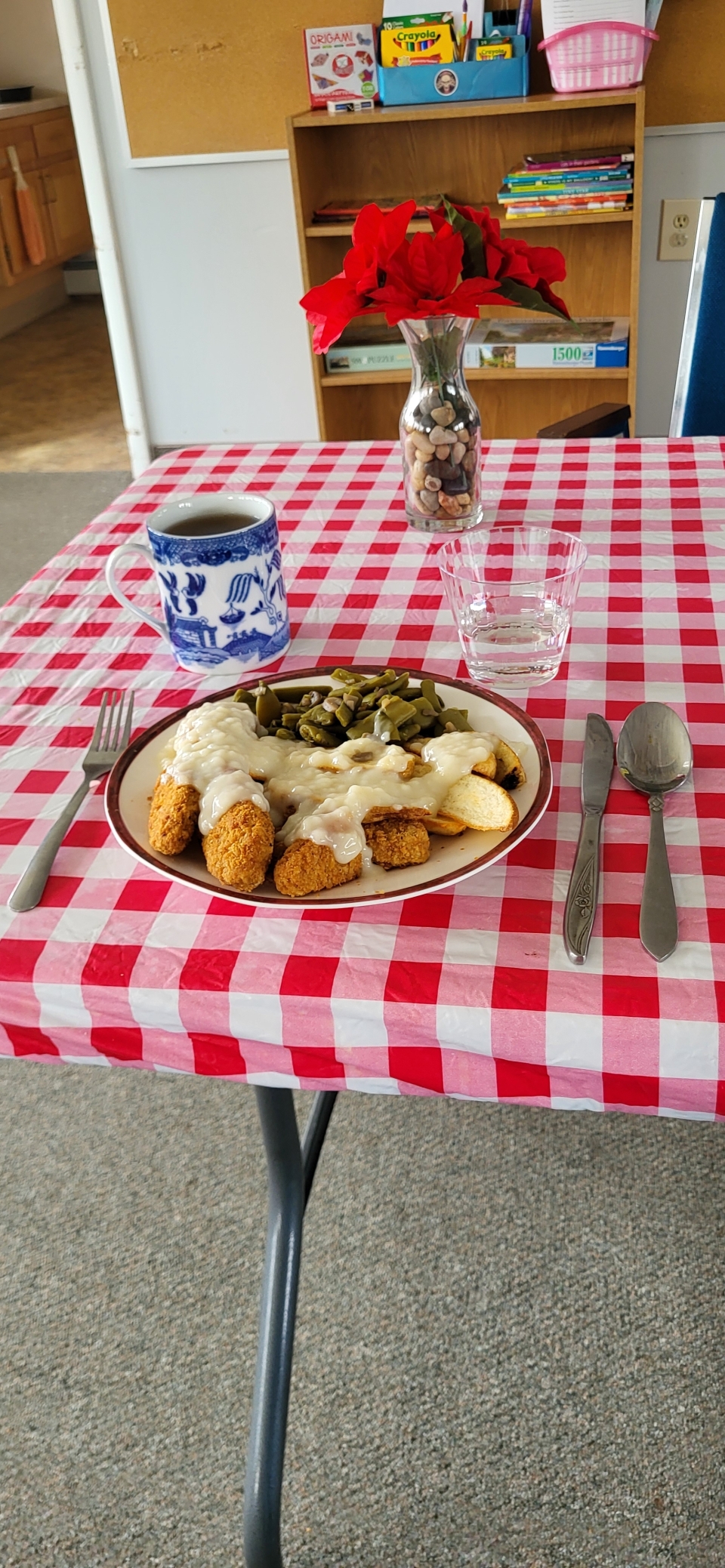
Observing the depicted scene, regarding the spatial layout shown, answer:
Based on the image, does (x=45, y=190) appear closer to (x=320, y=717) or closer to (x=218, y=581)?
(x=218, y=581)

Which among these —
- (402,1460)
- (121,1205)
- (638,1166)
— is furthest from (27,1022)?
(638,1166)

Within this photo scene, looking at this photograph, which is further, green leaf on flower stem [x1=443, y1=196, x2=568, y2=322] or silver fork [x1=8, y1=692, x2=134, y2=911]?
green leaf on flower stem [x1=443, y1=196, x2=568, y2=322]

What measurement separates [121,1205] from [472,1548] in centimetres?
53

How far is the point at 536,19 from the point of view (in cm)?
275

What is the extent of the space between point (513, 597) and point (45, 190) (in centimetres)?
531

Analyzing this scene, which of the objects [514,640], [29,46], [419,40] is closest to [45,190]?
[29,46]

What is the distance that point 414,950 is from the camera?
0.63m

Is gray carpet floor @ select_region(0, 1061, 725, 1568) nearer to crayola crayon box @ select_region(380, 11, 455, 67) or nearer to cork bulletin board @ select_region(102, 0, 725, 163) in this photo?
crayola crayon box @ select_region(380, 11, 455, 67)

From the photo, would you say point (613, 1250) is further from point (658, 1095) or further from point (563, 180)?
point (563, 180)

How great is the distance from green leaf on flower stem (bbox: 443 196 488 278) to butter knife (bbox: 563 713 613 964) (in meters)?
0.47

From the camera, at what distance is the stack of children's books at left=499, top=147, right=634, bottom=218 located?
2538 millimetres

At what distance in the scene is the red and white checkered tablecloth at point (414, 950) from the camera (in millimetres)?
592

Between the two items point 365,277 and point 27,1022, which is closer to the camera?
point 27,1022

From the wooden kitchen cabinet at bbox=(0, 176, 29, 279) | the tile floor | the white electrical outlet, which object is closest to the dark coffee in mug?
the white electrical outlet
